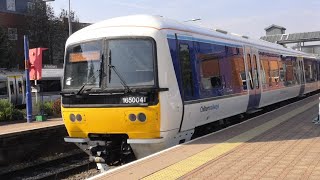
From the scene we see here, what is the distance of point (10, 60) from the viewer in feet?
154

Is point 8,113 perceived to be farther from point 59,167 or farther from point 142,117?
point 142,117

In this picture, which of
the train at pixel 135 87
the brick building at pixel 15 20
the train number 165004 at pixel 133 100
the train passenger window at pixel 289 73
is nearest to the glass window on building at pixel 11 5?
the brick building at pixel 15 20

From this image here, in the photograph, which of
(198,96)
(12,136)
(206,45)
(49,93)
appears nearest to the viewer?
(198,96)

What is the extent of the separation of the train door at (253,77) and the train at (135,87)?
3544 millimetres

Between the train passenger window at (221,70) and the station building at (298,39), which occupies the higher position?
the station building at (298,39)

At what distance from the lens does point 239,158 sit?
767 cm

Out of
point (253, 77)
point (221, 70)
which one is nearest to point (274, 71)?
point (253, 77)

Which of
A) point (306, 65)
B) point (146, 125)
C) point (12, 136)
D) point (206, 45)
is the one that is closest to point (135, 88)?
point (146, 125)

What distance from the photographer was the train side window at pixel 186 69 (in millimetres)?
9578

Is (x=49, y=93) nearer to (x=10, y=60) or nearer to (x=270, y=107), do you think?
(x=10, y=60)

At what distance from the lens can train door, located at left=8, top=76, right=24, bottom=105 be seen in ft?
101

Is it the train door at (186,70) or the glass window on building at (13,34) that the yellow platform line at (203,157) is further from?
the glass window on building at (13,34)

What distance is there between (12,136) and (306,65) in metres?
18.3

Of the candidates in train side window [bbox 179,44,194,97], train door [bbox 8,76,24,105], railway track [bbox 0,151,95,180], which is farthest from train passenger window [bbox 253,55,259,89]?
train door [bbox 8,76,24,105]
